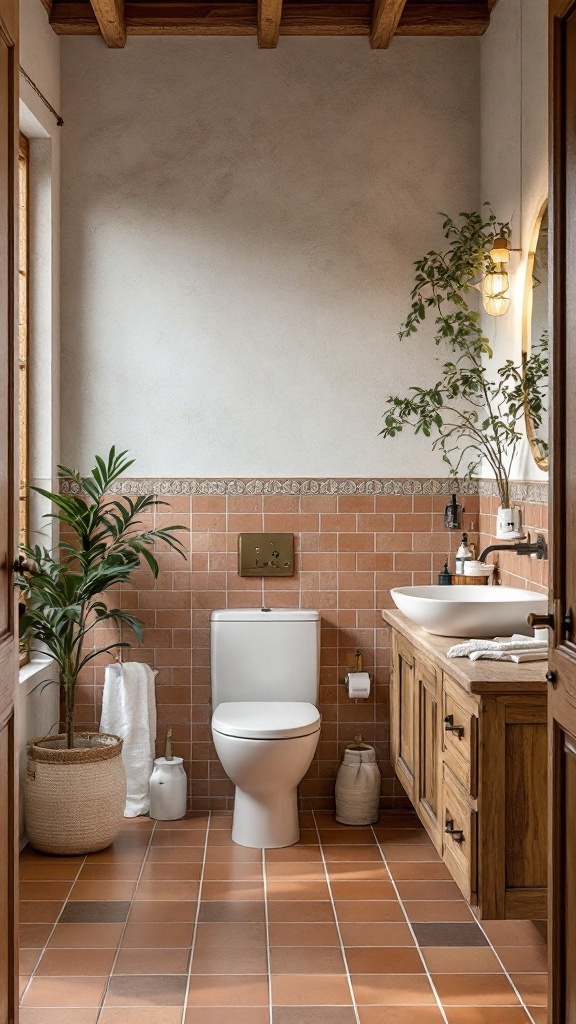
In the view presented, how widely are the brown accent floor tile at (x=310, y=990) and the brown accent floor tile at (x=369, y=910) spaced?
39 centimetres

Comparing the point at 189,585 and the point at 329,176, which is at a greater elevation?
the point at 329,176

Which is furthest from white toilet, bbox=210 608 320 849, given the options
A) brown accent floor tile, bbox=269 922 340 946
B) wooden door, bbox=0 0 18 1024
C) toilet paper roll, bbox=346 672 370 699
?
wooden door, bbox=0 0 18 1024

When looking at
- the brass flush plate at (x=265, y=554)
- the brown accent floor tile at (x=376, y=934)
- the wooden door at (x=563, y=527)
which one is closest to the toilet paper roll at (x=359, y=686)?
the brass flush plate at (x=265, y=554)

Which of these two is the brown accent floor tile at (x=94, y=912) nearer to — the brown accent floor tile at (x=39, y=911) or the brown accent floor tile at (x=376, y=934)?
the brown accent floor tile at (x=39, y=911)

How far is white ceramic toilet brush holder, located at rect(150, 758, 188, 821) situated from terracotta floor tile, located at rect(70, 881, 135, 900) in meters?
0.62

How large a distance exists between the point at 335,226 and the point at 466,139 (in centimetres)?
64

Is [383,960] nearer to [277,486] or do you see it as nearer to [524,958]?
[524,958]

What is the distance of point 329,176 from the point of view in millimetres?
4156

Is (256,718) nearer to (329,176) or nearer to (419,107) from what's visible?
(329,176)

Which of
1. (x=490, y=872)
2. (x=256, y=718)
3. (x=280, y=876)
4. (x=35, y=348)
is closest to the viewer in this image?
(x=490, y=872)

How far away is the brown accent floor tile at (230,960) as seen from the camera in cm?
276

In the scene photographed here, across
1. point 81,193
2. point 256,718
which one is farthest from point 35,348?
point 256,718

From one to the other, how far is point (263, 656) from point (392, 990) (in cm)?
156

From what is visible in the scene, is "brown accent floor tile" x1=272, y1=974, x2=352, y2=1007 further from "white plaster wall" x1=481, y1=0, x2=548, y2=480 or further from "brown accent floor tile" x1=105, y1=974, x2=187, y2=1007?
"white plaster wall" x1=481, y1=0, x2=548, y2=480
